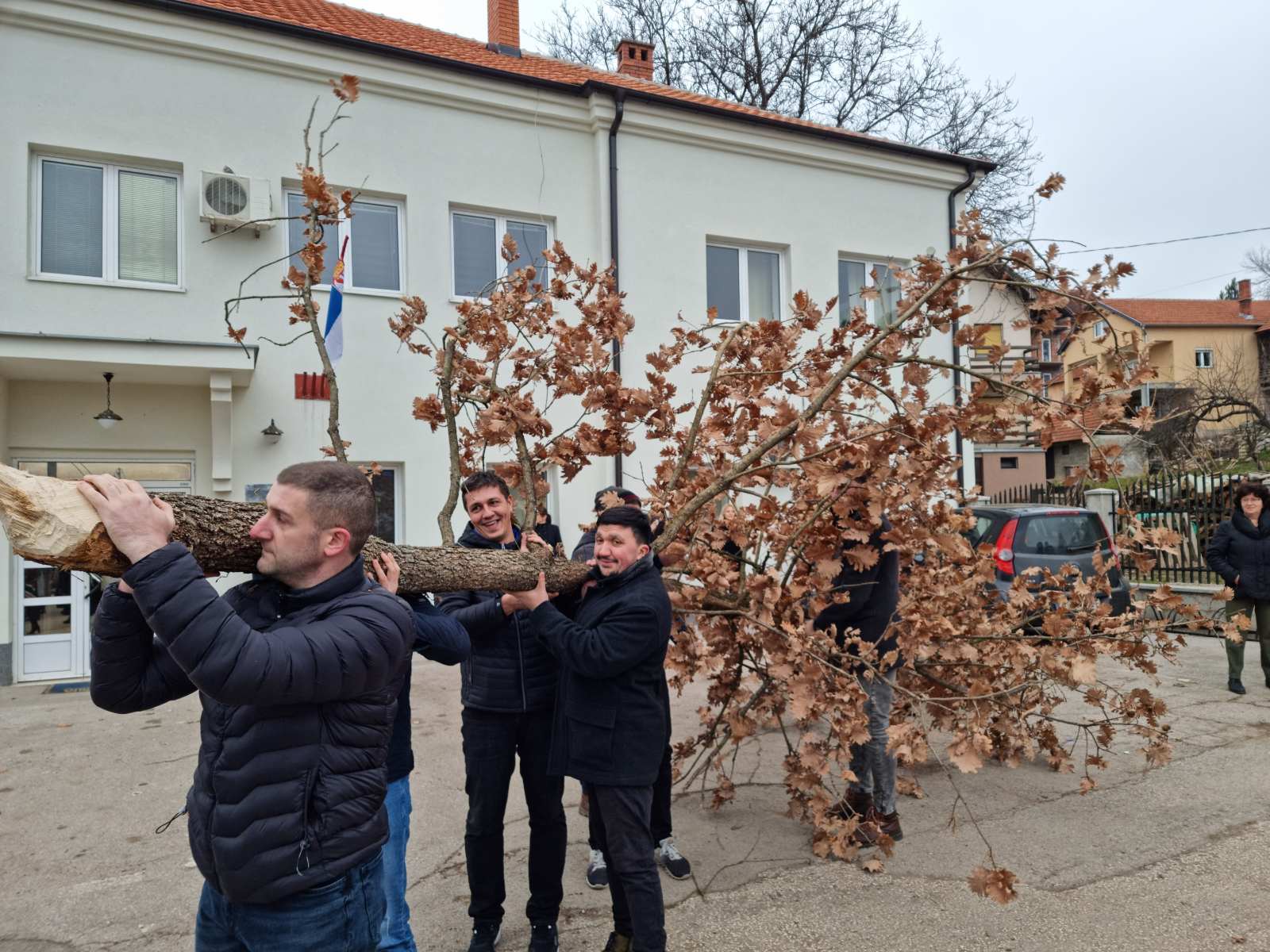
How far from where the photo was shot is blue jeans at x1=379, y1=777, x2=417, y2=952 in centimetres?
305

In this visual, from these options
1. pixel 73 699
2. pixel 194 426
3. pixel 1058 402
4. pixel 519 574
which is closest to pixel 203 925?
pixel 519 574

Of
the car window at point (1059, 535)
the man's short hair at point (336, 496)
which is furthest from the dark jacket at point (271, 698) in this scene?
the car window at point (1059, 535)

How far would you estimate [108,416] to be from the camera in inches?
336

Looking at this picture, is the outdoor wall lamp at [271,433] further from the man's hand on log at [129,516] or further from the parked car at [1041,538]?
the parked car at [1041,538]

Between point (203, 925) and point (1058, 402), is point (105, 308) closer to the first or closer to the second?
→ point (203, 925)

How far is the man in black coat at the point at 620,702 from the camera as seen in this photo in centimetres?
312

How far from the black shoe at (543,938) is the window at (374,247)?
25.8 ft

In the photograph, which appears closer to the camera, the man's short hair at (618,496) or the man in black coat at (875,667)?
the man's short hair at (618,496)

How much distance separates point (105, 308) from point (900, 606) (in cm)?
829

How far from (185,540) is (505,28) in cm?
1328

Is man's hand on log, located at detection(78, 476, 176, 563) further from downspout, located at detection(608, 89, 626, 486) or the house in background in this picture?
the house in background

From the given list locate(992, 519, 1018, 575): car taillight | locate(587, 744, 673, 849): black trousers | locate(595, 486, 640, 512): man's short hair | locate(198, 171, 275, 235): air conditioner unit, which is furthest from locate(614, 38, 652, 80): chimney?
locate(587, 744, 673, 849): black trousers

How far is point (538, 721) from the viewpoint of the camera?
139 inches

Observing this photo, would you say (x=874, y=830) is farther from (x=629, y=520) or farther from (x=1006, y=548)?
(x=1006, y=548)
